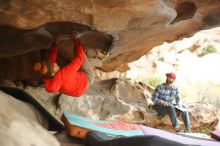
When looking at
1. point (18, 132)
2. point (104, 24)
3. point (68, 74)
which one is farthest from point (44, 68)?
point (18, 132)

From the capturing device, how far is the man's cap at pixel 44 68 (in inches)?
215

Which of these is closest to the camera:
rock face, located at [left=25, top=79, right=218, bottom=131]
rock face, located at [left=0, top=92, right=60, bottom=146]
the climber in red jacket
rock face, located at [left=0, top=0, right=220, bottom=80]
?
rock face, located at [left=0, top=92, right=60, bottom=146]

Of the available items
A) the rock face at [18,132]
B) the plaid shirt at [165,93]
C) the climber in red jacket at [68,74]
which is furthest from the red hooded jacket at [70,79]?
the plaid shirt at [165,93]

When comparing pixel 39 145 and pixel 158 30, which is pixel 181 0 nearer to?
pixel 158 30

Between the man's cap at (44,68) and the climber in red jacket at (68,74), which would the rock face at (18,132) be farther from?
the climber in red jacket at (68,74)

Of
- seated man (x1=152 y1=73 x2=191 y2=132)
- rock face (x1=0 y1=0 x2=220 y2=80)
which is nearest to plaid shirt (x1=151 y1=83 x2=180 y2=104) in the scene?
seated man (x1=152 y1=73 x2=191 y2=132)

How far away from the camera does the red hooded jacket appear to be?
5.73m

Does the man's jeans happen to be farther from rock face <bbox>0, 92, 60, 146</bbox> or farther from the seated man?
rock face <bbox>0, 92, 60, 146</bbox>

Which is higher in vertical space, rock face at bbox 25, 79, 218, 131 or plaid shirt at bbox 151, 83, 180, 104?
plaid shirt at bbox 151, 83, 180, 104

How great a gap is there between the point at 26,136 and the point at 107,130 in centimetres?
152

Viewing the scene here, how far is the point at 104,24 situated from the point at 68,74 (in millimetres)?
970

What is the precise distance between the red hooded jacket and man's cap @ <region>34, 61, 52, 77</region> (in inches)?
6.1

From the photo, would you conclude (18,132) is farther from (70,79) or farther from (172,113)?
(172,113)

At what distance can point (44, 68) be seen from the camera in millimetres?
5520
